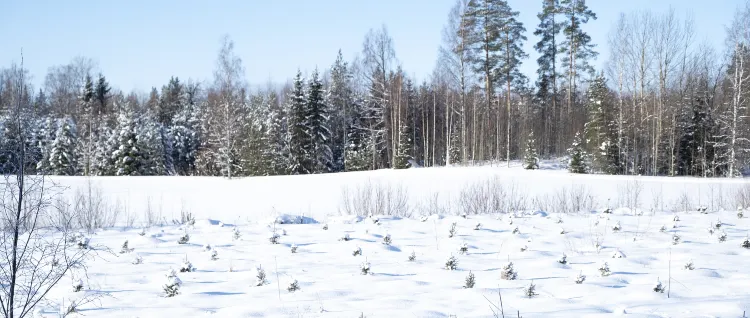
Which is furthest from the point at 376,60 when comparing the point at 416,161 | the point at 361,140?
the point at 416,161

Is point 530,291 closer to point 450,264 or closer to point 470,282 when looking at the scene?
point 470,282

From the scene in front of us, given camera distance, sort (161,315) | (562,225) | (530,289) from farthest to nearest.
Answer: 1. (562,225)
2. (530,289)
3. (161,315)

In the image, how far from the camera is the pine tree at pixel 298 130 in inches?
1326

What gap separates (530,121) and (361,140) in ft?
42.3

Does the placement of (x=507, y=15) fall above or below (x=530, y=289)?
above

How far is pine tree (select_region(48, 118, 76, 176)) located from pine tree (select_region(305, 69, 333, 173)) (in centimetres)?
1501

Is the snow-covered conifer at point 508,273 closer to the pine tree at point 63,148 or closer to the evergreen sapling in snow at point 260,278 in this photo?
the evergreen sapling in snow at point 260,278

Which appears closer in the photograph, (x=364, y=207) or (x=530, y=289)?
(x=530, y=289)

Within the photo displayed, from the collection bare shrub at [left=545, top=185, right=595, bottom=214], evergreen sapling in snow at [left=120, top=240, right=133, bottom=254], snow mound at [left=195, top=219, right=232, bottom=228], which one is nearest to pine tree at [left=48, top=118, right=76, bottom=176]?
snow mound at [left=195, top=219, right=232, bottom=228]

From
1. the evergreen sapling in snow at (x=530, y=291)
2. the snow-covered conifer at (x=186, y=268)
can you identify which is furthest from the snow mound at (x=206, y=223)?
the evergreen sapling in snow at (x=530, y=291)

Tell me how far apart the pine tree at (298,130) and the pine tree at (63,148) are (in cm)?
1364

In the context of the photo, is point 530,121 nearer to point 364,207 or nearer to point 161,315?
point 364,207

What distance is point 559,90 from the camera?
41344mm

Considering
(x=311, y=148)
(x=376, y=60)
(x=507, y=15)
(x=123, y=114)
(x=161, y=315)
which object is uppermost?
(x=507, y=15)
